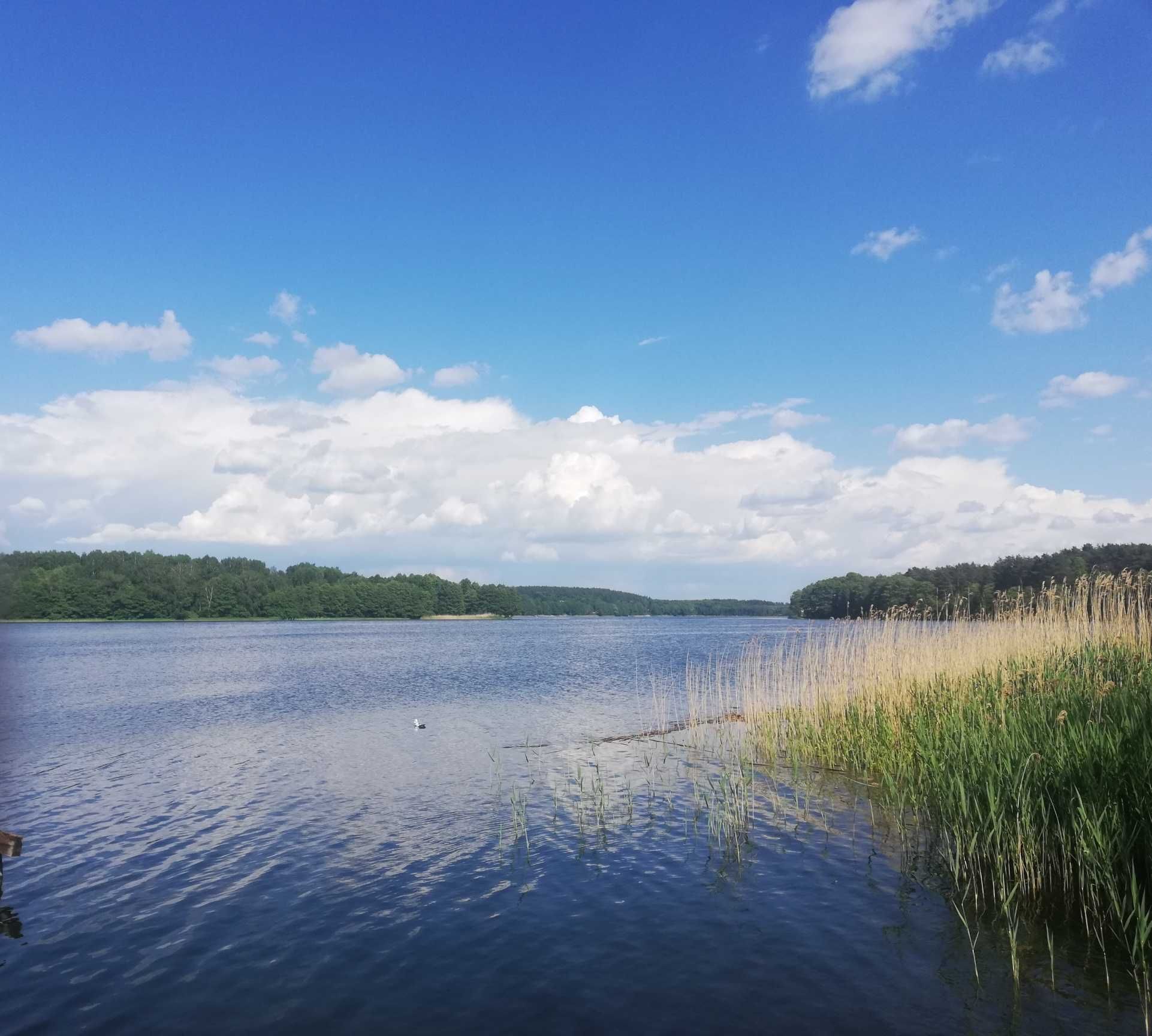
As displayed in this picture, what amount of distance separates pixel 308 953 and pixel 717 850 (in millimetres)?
5664

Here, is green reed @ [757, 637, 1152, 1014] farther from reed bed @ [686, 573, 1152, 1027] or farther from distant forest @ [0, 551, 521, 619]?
distant forest @ [0, 551, 521, 619]

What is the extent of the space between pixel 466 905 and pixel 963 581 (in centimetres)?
8429

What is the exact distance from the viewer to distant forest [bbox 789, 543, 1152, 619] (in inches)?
1850

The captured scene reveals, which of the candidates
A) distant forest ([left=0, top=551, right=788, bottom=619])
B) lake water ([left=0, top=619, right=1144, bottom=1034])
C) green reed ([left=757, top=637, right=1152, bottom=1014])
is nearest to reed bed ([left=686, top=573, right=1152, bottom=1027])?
green reed ([left=757, top=637, right=1152, bottom=1014])

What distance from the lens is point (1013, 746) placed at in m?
8.89

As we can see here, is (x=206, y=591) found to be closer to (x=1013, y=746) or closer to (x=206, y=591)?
(x=206, y=591)

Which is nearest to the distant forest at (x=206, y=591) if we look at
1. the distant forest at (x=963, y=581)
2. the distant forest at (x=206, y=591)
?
the distant forest at (x=206, y=591)

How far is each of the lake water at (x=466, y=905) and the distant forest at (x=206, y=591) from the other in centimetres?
8906

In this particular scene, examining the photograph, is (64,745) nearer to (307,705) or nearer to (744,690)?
(307,705)

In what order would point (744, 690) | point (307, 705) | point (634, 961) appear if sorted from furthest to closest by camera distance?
point (307, 705)
point (744, 690)
point (634, 961)

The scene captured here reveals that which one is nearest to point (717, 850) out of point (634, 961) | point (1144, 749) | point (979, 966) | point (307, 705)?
point (634, 961)

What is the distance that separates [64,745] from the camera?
20.9m

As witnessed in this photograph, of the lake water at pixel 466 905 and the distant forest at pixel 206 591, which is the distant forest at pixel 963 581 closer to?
the lake water at pixel 466 905

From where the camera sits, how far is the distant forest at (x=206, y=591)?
11162 centimetres
